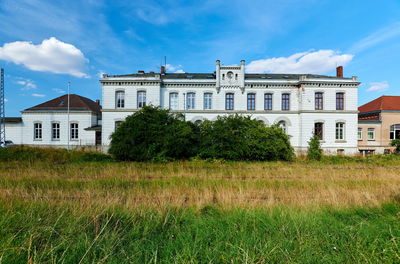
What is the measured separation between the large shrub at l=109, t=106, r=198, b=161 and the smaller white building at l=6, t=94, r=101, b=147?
15.0 metres

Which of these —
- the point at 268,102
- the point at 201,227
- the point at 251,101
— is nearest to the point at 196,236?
the point at 201,227

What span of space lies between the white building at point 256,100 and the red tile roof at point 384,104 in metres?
6.06

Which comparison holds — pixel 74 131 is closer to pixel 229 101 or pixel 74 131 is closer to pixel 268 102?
pixel 229 101

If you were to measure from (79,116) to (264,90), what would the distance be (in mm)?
26547

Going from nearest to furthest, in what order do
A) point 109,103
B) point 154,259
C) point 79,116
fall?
point 154,259 < point 109,103 < point 79,116

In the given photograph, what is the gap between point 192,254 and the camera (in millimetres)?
2330

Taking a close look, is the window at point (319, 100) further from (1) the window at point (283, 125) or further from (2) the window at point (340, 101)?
(1) the window at point (283, 125)

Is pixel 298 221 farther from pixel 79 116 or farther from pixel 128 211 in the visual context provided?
pixel 79 116

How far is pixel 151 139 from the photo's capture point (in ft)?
41.3

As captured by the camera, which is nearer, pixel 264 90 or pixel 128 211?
pixel 128 211

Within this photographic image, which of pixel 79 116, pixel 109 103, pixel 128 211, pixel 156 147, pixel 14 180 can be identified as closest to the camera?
pixel 128 211

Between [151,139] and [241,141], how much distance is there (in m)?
6.76

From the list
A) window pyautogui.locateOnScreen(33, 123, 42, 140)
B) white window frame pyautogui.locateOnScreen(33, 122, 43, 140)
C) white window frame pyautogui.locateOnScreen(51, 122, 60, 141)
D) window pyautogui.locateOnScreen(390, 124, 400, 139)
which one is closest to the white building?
window pyautogui.locateOnScreen(390, 124, 400, 139)

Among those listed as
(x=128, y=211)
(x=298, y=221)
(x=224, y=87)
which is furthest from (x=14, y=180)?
(x=224, y=87)
